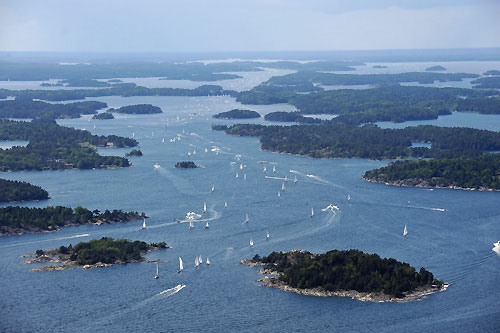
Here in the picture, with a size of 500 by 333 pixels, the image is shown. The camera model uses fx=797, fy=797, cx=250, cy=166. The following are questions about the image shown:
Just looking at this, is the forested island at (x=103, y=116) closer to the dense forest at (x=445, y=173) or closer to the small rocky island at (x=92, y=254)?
the dense forest at (x=445, y=173)

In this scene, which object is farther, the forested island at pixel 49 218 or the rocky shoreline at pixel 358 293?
the forested island at pixel 49 218

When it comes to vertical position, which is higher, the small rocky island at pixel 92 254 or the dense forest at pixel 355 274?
the dense forest at pixel 355 274

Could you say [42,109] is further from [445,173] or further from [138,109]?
[445,173]

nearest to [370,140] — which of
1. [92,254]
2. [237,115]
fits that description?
[237,115]

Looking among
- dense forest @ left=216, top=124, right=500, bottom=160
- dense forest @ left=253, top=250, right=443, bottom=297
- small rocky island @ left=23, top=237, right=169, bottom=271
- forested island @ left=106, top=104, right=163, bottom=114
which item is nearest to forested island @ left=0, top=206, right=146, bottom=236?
small rocky island @ left=23, top=237, right=169, bottom=271

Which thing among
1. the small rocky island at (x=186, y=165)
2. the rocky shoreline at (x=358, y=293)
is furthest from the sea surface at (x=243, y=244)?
the small rocky island at (x=186, y=165)

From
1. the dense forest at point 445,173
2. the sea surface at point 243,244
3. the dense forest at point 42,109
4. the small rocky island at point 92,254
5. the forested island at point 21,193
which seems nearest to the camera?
the sea surface at point 243,244

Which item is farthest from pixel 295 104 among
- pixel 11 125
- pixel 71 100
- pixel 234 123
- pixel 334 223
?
pixel 334 223
